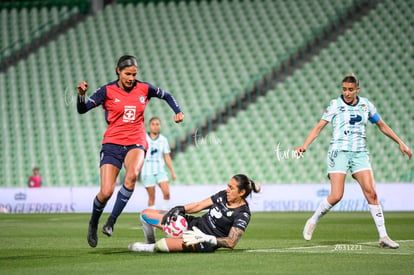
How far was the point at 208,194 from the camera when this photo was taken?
21.5m

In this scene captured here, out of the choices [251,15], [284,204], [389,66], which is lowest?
[284,204]

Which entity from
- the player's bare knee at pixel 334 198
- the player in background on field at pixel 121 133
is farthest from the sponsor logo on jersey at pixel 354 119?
the player in background on field at pixel 121 133

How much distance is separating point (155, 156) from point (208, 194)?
469cm

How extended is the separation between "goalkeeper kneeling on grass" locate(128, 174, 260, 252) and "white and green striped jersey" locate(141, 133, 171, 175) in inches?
311

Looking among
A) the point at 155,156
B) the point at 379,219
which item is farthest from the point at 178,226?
the point at 155,156

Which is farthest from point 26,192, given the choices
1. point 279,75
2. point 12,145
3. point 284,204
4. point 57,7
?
point 57,7

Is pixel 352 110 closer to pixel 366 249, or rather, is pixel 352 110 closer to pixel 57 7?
pixel 366 249

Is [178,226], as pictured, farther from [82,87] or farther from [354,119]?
[354,119]

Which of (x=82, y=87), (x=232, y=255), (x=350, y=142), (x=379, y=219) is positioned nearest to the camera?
(x=232, y=255)

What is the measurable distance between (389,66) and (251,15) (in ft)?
20.4

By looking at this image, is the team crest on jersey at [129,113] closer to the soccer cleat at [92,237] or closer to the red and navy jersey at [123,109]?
the red and navy jersey at [123,109]

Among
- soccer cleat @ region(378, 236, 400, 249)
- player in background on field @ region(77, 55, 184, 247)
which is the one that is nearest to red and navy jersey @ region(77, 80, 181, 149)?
player in background on field @ region(77, 55, 184, 247)

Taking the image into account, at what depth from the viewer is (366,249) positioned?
30.7 ft

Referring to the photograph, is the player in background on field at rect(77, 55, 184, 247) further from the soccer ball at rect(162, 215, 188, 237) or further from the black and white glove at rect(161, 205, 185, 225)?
the soccer ball at rect(162, 215, 188, 237)
